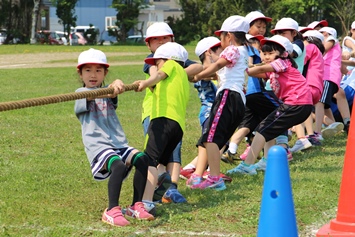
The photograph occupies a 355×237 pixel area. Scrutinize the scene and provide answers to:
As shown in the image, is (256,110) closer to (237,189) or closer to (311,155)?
(311,155)

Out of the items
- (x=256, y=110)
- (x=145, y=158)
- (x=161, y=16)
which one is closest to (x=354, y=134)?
(x=145, y=158)

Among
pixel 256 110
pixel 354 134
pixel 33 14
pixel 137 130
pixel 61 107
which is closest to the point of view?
pixel 354 134

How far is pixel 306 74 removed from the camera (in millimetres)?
10523

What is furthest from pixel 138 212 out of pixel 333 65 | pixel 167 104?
pixel 333 65

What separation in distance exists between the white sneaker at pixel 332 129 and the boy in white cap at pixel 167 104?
5.05 meters

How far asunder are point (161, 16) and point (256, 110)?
240ft

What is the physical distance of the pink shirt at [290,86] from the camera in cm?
886

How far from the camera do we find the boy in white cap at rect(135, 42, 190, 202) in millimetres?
6906

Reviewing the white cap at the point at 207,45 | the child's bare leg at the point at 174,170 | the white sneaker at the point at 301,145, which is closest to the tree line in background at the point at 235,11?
the white sneaker at the point at 301,145

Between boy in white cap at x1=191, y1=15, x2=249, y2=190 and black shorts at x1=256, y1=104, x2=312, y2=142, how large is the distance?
2.83ft

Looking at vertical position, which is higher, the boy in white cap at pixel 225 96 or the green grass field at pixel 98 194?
the boy in white cap at pixel 225 96

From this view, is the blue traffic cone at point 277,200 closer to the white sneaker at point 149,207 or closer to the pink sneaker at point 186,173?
the white sneaker at point 149,207

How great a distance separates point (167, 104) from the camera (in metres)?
6.93

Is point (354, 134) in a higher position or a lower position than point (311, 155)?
higher
